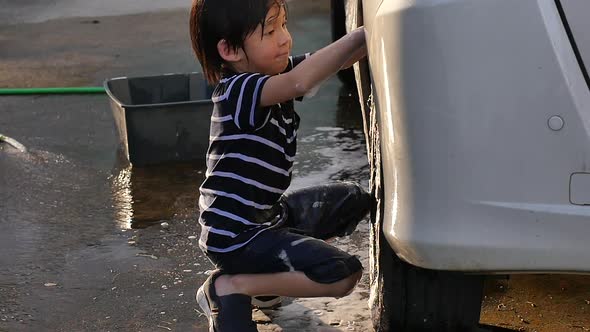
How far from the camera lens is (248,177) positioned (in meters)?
2.83

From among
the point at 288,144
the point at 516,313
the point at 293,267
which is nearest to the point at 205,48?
the point at 288,144

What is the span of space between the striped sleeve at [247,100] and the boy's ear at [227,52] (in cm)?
11

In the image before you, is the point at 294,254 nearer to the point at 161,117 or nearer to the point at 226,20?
the point at 226,20

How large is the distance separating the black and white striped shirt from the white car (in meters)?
0.57

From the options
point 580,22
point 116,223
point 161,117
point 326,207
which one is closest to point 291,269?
point 326,207

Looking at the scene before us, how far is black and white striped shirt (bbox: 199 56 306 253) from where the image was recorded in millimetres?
2812

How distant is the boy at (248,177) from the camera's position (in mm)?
2779

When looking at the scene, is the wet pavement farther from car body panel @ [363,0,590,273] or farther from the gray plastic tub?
car body panel @ [363,0,590,273]

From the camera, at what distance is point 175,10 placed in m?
9.11

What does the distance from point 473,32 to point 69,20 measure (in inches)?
278

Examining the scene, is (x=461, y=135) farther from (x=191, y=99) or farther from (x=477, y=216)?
(x=191, y=99)

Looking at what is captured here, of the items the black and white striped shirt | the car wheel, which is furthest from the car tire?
the car wheel

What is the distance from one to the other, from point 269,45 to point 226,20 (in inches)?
5.2

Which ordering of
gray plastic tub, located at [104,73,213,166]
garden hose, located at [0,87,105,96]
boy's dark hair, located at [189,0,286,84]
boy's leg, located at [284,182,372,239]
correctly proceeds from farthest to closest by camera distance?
1. garden hose, located at [0,87,105,96]
2. gray plastic tub, located at [104,73,213,166]
3. boy's leg, located at [284,182,372,239]
4. boy's dark hair, located at [189,0,286,84]
